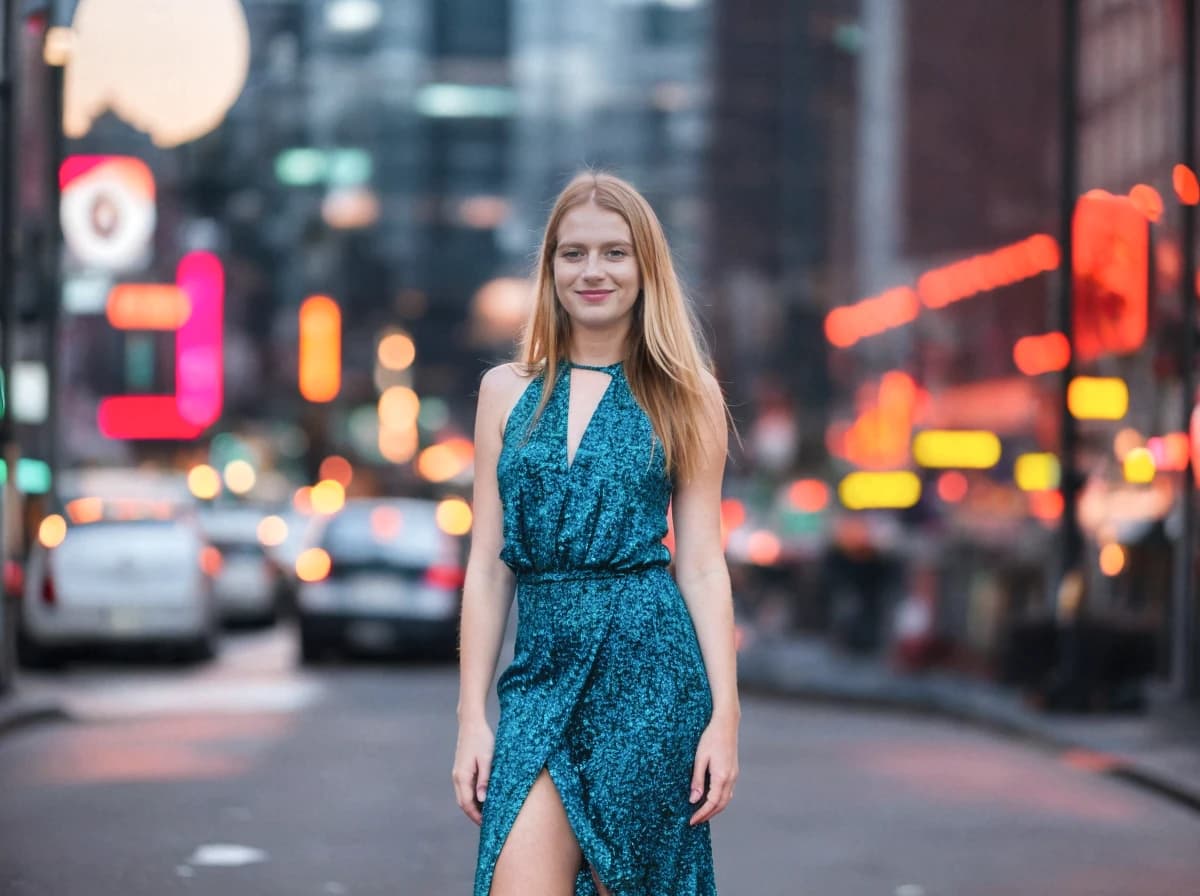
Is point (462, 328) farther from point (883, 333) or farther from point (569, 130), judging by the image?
point (883, 333)

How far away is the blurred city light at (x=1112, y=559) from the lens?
2134 cm

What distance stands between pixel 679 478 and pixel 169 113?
16.4 meters

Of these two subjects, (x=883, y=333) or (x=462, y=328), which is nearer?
(x=883, y=333)

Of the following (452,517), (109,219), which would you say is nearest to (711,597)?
(452,517)

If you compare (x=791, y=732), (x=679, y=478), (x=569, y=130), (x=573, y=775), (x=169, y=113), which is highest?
(x=569, y=130)

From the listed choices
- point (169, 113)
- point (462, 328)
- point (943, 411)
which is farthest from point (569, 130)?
point (169, 113)

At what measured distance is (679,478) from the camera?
14.1 ft

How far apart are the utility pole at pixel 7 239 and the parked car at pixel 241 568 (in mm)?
11288

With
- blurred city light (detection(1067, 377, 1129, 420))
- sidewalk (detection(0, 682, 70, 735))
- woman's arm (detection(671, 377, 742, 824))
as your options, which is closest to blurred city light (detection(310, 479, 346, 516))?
blurred city light (detection(1067, 377, 1129, 420))

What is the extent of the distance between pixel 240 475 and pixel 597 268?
73.7m

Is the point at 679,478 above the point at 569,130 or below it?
below

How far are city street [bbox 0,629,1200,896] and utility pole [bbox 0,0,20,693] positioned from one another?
0.85 metres

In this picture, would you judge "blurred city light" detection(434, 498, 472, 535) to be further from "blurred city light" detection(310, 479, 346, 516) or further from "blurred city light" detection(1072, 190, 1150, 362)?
"blurred city light" detection(310, 479, 346, 516)

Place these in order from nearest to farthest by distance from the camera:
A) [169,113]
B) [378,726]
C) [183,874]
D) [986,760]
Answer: [183,874], [986,760], [378,726], [169,113]
